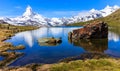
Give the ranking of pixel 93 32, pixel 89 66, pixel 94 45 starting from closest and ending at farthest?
pixel 89 66, pixel 94 45, pixel 93 32

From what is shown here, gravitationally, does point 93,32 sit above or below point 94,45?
above

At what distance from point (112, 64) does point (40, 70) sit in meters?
18.6

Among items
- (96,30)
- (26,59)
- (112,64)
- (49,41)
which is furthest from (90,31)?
(112,64)

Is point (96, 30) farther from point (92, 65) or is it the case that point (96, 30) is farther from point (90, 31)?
point (92, 65)

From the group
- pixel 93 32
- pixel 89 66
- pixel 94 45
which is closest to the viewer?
pixel 89 66

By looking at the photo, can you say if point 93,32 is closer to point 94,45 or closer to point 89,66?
point 94,45

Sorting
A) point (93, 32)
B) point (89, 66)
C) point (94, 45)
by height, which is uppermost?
point (93, 32)

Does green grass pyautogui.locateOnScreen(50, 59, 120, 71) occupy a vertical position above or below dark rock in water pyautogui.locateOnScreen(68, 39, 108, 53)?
below

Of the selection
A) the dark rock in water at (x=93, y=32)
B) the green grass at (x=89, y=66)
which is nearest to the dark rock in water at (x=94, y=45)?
the dark rock in water at (x=93, y=32)

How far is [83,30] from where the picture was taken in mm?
137750

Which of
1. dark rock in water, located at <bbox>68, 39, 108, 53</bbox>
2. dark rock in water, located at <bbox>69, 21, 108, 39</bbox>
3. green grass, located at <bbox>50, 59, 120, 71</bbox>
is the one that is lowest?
green grass, located at <bbox>50, 59, 120, 71</bbox>

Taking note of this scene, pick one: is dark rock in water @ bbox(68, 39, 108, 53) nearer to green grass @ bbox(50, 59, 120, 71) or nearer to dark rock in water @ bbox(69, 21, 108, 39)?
dark rock in water @ bbox(69, 21, 108, 39)

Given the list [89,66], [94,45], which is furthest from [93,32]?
[89,66]

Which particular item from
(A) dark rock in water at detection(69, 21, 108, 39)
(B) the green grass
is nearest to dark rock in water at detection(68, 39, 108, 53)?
(A) dark rock in water at detection(69, 21, 108, 39)
